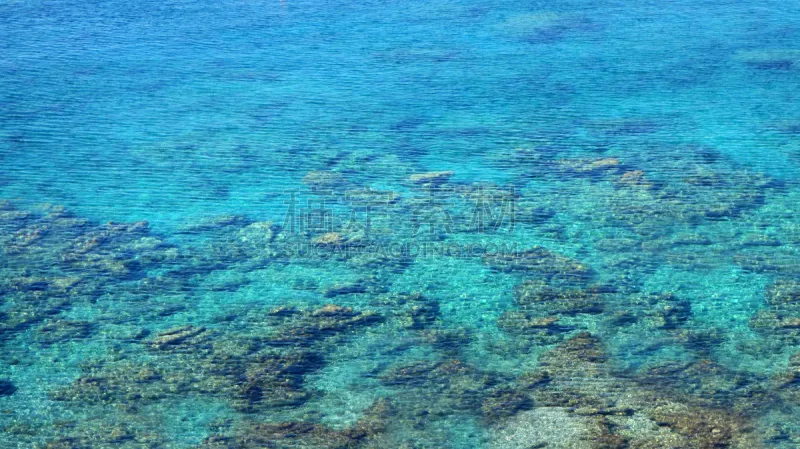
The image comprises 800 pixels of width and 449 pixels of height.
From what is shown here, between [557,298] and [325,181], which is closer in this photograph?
[557,298]

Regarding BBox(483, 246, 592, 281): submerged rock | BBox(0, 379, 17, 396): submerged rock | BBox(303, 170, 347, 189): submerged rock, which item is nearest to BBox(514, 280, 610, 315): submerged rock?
BBox(483, 246, 592, 281): submerged rock

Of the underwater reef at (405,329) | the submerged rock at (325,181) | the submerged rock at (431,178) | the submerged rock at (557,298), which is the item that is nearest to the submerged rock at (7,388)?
the underwater reef at (405,329)

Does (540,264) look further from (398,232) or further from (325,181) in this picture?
(325,181)

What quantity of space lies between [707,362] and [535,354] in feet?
2.91

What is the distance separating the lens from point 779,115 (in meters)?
6.87

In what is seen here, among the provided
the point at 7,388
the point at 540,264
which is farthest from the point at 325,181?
the point at 7,388

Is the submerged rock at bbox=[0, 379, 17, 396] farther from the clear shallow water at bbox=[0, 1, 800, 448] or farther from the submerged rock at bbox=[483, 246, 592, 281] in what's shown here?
the submerged rock at bbox=[483, 246, 592, 281]

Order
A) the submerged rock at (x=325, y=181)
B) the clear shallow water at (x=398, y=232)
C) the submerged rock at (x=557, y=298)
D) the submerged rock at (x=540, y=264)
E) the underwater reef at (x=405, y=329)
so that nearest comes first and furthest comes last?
the underwater reef at (x=405, y=329)
the clear shallow water at (x=398, y=232)
the submerged rock at (x=557, y=298)
the submerged rock at (x=540, y=264)
the submerged rock at (x=325, y=181)

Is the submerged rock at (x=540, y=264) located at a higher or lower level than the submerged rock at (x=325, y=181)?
lower

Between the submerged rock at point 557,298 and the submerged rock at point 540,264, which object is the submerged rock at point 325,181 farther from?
the submerged rock at point 557,298

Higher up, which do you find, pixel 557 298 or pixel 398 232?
pixel 398 232

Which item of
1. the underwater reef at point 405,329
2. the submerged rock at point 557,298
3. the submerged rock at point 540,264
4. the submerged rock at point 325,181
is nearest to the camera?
the underwater reef at point 405,329

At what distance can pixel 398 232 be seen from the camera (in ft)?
17.7

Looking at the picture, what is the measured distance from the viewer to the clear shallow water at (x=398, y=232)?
3.84 meters
